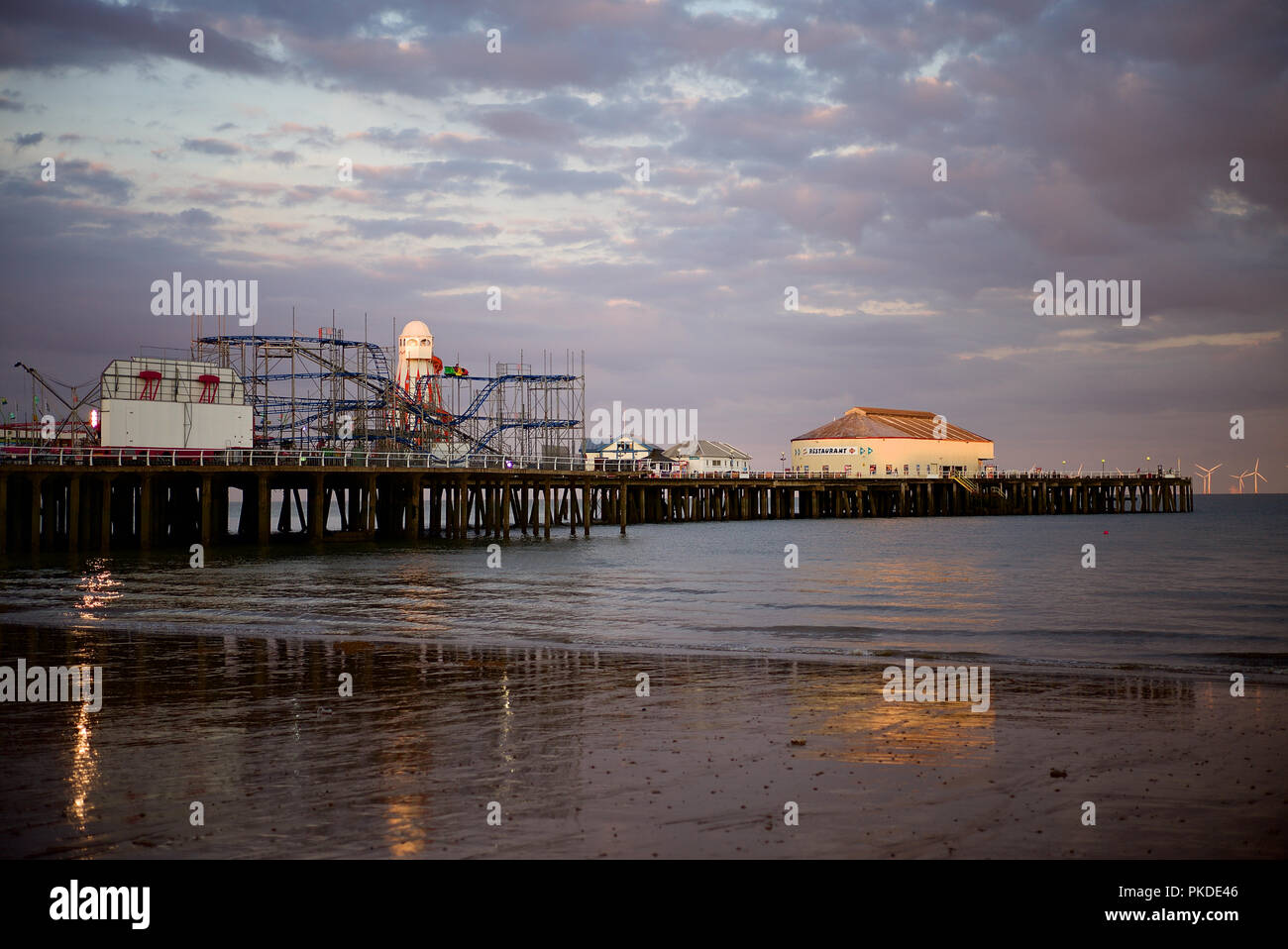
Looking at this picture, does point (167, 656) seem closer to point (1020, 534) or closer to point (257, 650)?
point (257, 650)

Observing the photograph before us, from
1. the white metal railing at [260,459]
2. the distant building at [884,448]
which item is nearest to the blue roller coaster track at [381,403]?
the white metal railing at [260,459]

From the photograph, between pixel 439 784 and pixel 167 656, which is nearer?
pixel 439 784

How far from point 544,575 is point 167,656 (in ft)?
63.8

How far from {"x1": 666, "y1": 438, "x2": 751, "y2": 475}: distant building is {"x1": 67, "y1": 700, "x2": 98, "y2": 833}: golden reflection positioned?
10106cm

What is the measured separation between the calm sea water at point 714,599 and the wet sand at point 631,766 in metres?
4.58

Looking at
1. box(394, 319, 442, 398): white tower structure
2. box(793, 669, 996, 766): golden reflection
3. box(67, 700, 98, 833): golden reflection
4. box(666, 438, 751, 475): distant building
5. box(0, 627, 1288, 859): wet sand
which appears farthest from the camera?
box(666, 438, 751, 475): distant building

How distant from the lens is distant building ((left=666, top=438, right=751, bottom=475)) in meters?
114

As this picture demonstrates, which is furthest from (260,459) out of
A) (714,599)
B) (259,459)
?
(714,599)

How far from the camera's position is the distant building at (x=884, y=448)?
102375 millimetres

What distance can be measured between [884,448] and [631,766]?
9550 centimetres

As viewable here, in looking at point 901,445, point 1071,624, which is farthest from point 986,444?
point 1071,624

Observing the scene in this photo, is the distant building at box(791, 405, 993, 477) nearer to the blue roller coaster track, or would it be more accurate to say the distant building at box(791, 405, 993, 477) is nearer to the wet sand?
the blue roller coaster track

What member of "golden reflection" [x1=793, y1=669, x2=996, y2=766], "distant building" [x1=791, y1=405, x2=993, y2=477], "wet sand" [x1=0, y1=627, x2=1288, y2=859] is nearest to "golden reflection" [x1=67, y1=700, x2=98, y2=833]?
"wet sand" [x1=0, y1=627, x2=1288, y2=859]
